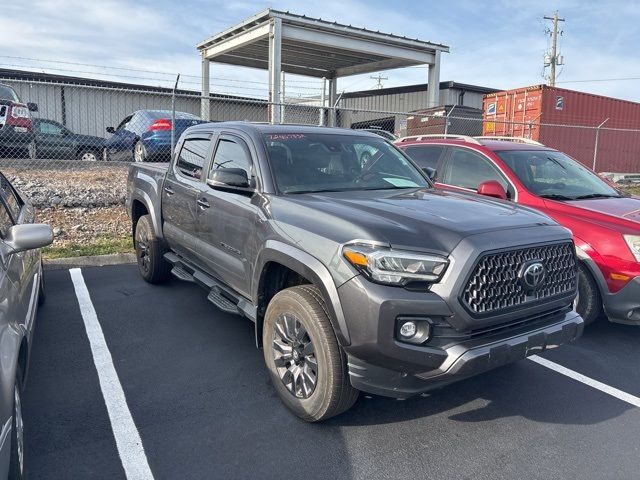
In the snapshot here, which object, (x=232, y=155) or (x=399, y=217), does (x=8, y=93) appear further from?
(x=399, y=217)

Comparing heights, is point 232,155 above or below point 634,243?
above

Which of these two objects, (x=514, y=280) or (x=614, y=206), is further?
(x=614, y=206)

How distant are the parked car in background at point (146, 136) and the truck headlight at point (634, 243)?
787 cm

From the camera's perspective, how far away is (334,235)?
10.1 feet

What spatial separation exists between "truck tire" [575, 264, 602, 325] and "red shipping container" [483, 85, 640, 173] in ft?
39.8

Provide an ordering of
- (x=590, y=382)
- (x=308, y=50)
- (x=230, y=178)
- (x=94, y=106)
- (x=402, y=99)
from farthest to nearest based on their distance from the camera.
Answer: (x=402, y=99) < (x=94, y=106) < (x=308, y=50) < (x=590, y=382) < (x=230, y=178)

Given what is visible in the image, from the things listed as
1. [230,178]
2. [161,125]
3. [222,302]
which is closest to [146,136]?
[161,125]

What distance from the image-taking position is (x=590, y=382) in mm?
4012

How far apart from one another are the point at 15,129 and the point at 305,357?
9626 mm

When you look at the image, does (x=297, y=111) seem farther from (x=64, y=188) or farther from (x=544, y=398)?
(x=544, y=398)

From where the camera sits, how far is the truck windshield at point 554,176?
18.2 ft

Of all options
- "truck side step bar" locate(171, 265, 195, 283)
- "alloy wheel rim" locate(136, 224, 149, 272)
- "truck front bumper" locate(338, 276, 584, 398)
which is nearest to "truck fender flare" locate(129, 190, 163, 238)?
"alloy wheel rim" locate(136, 224, 149, 272)

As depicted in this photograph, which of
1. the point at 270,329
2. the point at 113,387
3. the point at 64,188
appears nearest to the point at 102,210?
the point at 64,188

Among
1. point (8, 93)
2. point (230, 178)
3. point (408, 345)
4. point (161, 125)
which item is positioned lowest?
point (408, 345)
